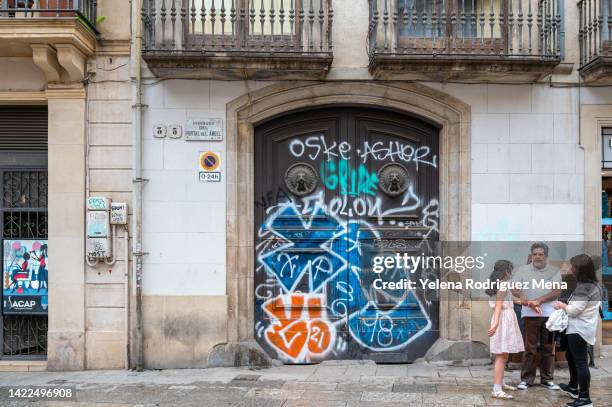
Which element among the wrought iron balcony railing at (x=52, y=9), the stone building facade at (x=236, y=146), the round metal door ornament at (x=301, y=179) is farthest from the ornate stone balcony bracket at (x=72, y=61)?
the round metal door ornament at (x=301, y=179)

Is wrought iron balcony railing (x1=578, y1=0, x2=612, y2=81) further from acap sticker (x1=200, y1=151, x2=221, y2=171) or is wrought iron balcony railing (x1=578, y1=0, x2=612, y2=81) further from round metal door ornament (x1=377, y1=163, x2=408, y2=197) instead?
acap sticker (x1=200, y1=151, x2=221, y2=171)

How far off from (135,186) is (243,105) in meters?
1.85

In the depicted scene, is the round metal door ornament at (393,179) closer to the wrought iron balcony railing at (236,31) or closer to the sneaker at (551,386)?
the wrought iron balcony railing at (236,31)

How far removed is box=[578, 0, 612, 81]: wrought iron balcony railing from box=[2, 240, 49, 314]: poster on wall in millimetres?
7909

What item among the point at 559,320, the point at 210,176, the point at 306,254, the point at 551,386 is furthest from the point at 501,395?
the point at 210,176

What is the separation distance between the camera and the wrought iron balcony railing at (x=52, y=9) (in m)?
8.17

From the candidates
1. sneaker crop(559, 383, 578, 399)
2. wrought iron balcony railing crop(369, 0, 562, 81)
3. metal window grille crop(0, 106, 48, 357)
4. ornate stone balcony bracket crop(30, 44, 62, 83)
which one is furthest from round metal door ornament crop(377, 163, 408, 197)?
metal window grille crop(0, 106, 48, 357)

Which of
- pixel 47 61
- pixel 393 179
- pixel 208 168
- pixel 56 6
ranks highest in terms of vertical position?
pixel 56 6

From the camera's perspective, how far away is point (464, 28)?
29.2 feet

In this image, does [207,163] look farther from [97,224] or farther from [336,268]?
[336,268]

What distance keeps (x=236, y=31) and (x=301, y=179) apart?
2.20m

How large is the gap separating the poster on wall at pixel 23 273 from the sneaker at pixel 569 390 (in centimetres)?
695

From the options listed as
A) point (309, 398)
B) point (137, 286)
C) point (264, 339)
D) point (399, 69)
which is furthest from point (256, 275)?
point (399, 69)

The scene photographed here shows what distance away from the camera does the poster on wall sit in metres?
9.20
